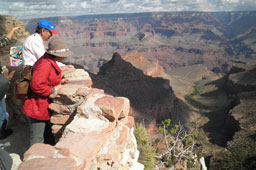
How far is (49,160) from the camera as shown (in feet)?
8.93

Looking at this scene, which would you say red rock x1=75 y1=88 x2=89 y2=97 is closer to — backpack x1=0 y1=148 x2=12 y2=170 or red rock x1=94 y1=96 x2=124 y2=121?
red rock x1=94 y1=96 x2=124 y2=121

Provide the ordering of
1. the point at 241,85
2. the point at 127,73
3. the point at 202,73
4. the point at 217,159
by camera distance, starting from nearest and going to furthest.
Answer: the point at 217,159, the point at 127,73, the point at 241,85, the point at 202,73

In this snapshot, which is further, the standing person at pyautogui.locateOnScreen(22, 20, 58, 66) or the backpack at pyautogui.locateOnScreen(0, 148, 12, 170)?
the standing person at pyautogui.locateOnScreen(22, 20, 58, 66)

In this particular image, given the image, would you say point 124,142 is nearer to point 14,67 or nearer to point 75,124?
point 75,124

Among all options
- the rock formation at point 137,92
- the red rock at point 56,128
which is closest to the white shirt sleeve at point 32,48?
the red rock at point 56,128

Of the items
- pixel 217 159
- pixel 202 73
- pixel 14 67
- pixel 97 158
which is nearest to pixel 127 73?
pixel 217 159

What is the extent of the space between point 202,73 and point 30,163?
119 meters

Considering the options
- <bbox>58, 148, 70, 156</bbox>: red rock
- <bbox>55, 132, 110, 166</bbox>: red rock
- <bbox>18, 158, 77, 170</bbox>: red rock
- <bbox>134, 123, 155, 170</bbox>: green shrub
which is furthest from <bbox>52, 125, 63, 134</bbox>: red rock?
<bbox>134, 123, 155, 170</bbox>: green shrub

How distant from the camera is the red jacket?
377 centimetres

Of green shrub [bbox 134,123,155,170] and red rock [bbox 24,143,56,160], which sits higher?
red rock [bbox 24,143,56,160]

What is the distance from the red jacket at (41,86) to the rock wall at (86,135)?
316 mm

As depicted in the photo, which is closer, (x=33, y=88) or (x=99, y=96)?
(x=33, y=88)

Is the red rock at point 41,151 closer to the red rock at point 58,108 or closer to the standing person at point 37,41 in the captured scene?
the red rock at point 58,108

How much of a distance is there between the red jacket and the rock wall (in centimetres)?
32
